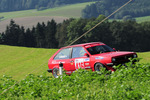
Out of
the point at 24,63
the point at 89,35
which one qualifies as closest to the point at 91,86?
the point at 24,63

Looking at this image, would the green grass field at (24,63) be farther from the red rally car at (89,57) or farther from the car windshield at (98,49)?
the car windshield at (98,49)

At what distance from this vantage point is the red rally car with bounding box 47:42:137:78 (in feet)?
36.4

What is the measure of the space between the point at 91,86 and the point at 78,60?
337 centimetres

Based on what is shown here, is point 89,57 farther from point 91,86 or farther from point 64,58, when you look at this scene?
point 91,86

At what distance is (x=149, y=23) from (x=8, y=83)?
3551 inches

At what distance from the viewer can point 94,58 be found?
1158 centimetres

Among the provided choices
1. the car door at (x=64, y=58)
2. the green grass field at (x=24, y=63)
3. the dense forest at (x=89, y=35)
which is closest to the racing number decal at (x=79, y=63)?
the car door at (x=64, y=58)

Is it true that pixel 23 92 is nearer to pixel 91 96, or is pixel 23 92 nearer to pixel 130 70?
pixel 91 96

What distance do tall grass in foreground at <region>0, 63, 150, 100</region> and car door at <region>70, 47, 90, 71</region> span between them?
4.81 ft

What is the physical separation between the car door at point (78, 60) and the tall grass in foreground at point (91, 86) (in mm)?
1465

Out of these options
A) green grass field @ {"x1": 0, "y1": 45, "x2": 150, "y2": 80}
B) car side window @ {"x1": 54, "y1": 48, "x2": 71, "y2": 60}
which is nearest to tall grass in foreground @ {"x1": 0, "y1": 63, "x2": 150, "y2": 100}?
green grass field @ {"x1": 0, "y1": 45, "x2": 150, "y2": 80}

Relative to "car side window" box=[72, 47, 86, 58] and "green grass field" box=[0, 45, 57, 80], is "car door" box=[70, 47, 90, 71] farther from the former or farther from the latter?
"green grass field" box=[0, 45, 57, 80]

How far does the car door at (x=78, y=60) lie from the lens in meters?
11.9

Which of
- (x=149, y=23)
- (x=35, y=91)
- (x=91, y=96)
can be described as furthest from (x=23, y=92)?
(x=149, y=23)
